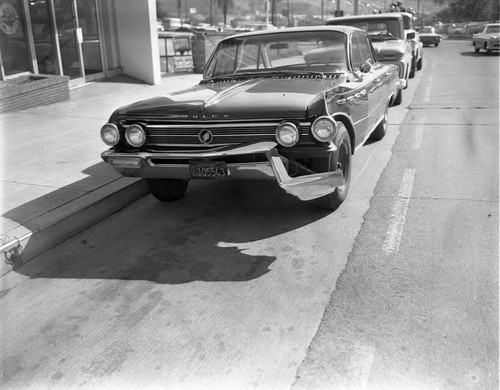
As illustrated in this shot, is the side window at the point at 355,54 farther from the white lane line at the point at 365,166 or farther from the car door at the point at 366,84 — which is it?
the white lane line at the point at 365,166

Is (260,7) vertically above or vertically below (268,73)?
above

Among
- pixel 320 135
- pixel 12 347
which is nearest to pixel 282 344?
pixel 12 347

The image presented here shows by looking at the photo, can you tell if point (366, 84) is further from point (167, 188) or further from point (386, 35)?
point (386, 35)

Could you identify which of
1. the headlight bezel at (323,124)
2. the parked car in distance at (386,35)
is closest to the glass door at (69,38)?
the parked car in distance at (386,35)

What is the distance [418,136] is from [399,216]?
3652 millimetres

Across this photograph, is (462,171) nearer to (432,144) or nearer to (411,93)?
(432,144)

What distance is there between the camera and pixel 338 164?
192 inches

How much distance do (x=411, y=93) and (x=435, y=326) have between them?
10496 millimetres

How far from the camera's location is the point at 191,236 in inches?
185

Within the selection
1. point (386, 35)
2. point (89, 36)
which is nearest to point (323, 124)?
point (386, 35)

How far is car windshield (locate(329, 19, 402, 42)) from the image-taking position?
1198 cm

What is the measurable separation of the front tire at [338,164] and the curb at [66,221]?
82.9 inches

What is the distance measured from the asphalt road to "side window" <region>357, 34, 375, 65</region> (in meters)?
1.69

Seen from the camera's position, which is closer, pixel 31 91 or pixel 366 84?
pixel 366 84
